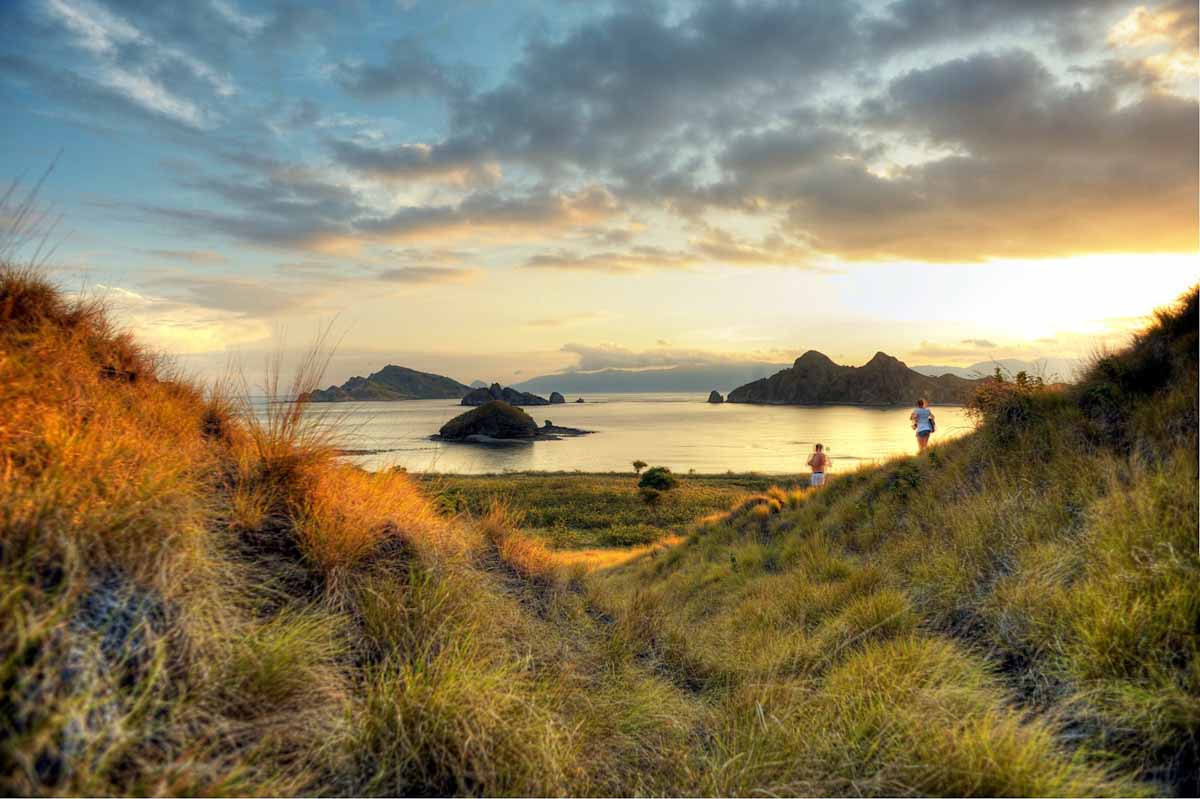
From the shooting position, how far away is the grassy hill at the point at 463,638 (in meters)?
2.95

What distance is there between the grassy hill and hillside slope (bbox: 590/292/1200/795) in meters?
0.03

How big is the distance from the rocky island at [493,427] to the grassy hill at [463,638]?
5073 inches

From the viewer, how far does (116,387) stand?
638 cm

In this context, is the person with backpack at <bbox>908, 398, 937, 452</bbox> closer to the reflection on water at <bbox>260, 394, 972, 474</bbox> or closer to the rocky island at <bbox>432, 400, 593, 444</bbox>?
the reflection on water at <bbox>260, 394, 972, 474</bbox>

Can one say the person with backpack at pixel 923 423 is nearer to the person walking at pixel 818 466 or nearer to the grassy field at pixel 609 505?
the person walking at pixel 818 466

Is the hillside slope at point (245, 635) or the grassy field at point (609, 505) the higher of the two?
the hillside slope at point (245, 635)

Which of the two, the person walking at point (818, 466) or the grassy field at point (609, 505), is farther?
the grassy field at point (609, 505)

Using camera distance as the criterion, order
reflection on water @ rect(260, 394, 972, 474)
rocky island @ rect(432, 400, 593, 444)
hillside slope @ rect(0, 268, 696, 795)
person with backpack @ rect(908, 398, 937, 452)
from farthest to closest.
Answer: rocky island @ rect(432, 400, 593, 444) → reflection on water @ rect(260, 394, 972, 474) → person with backpack @ rect(908, 398, 937, 452) → hillside slope @ rect(0, 268, 696, 795)

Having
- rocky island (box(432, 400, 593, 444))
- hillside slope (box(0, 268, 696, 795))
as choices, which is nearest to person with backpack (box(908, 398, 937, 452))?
hillside slope (box(0, 268, 696, 795))

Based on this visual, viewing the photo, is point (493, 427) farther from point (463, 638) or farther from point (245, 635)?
point (245, 635)

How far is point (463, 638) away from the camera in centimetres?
490

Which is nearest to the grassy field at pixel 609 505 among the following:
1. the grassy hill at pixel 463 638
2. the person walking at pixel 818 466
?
the person walking at pixel 818 466

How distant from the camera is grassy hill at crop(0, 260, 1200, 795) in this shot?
2951 mm

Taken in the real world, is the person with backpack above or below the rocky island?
above
